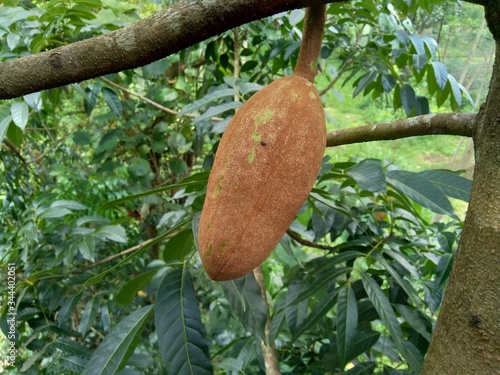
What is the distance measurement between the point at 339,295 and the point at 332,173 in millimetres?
181

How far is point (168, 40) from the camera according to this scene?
0.33 meters

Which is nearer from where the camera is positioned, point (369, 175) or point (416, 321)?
point (369, 175)

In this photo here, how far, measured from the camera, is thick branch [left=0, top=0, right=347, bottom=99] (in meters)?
0.32

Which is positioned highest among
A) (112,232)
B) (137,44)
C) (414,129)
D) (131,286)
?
(137,44)

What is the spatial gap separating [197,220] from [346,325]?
0.28 m

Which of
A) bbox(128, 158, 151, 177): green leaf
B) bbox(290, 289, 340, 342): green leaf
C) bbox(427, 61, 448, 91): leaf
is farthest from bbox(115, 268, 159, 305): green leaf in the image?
bbox(128, 158, 151, 177): green leaf

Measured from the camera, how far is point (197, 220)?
21.3 inches

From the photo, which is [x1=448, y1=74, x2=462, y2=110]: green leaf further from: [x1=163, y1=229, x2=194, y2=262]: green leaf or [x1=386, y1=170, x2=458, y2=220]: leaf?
[x1=163, y1=229, x2=194, y2=262]: green leaf

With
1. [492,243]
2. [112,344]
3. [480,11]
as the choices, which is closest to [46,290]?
[112,344]

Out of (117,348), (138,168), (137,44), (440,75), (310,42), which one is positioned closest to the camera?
(137,44)

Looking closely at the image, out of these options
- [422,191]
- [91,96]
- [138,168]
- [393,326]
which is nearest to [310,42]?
[422,191]

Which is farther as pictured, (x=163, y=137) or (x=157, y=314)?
(x=163, y=137)

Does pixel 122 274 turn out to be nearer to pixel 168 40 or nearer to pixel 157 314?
pixel 157 314

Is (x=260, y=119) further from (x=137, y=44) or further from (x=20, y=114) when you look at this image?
(x=20, y=114)
